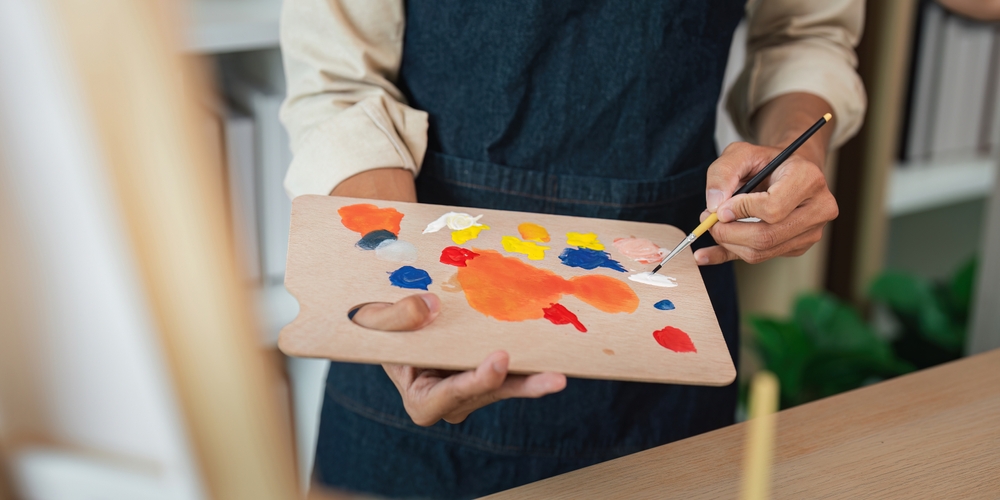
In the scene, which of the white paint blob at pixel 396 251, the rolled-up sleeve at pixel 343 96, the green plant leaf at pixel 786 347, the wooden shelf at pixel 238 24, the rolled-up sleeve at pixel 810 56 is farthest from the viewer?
the green plant leaf at pixel 786 347

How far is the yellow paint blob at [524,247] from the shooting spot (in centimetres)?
57

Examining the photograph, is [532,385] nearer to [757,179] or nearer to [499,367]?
[499,367]

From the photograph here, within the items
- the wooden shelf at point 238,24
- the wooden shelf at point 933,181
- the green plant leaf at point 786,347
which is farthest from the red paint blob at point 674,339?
the wooden shelf at point 933,181

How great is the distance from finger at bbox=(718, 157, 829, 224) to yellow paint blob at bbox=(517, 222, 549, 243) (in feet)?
0.43

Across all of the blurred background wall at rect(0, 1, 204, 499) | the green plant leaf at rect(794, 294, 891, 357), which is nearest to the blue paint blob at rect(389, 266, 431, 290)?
the blurred background wall at rect(0, 1, 204, 499)

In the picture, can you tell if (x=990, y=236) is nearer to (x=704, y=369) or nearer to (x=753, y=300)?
(x=753, y=300)

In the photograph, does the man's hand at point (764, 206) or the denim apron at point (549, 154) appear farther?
the denim apron at point (549, 154)

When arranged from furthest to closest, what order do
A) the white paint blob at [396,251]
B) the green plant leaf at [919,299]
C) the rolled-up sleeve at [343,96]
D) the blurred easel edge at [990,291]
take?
the green plant leaf at [919,299], the blurred easel edge at [990,291], the rolled-up sleeve at [343,96], the white paint blob at [396,251]

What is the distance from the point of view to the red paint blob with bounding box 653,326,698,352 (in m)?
0.48

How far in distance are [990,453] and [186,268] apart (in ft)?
1.91

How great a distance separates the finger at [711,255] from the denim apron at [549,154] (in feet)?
0.39

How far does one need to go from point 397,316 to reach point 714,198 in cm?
27

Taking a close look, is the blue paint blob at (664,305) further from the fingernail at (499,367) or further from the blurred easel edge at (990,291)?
the blurred easel edge at (990,291)

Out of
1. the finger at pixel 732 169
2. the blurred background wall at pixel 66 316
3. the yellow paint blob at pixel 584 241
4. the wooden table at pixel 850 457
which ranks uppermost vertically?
the blurred background wall at pixel 66 316
